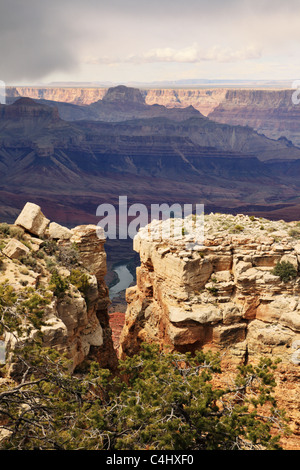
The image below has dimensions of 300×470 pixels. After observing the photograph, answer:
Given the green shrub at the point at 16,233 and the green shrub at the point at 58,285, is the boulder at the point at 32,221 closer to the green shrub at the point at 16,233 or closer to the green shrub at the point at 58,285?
the green shrub at the point at 16,233

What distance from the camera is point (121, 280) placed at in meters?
118

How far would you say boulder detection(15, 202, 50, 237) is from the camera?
25.6m

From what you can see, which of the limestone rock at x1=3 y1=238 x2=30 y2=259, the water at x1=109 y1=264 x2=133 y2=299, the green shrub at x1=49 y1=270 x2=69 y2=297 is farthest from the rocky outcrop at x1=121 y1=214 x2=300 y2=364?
the water at x1=109 y1=264 x2=133 y2=299

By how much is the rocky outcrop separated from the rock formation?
152 inches

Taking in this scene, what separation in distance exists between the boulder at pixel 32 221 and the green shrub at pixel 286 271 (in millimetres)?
11442

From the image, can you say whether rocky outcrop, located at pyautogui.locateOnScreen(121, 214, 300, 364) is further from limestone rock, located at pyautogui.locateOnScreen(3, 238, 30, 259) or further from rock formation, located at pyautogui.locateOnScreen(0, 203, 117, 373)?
limestone rock, located at pyautogui.locateOnScreen(3, 238, 30, 259)

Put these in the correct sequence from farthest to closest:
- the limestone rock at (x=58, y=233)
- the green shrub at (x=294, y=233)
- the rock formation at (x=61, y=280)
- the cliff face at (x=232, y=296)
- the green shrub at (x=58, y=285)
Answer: the green shrub at (x=294, y=233)
the limestone rock at (x=58, y=233)
the cliff face at (x=232, y=296)
the green shrub at (x=58, y=285)
the rock formation at (x=61, y=280)

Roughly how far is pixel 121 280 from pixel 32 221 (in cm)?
→ 9337

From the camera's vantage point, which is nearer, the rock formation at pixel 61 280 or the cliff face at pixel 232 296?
the rock formation at pixel 61 280

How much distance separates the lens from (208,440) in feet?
53.7

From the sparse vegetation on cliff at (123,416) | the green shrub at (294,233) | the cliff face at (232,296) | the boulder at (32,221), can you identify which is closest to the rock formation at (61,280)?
the boulder at (32,221)

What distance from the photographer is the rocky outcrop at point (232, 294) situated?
81.6 feet
